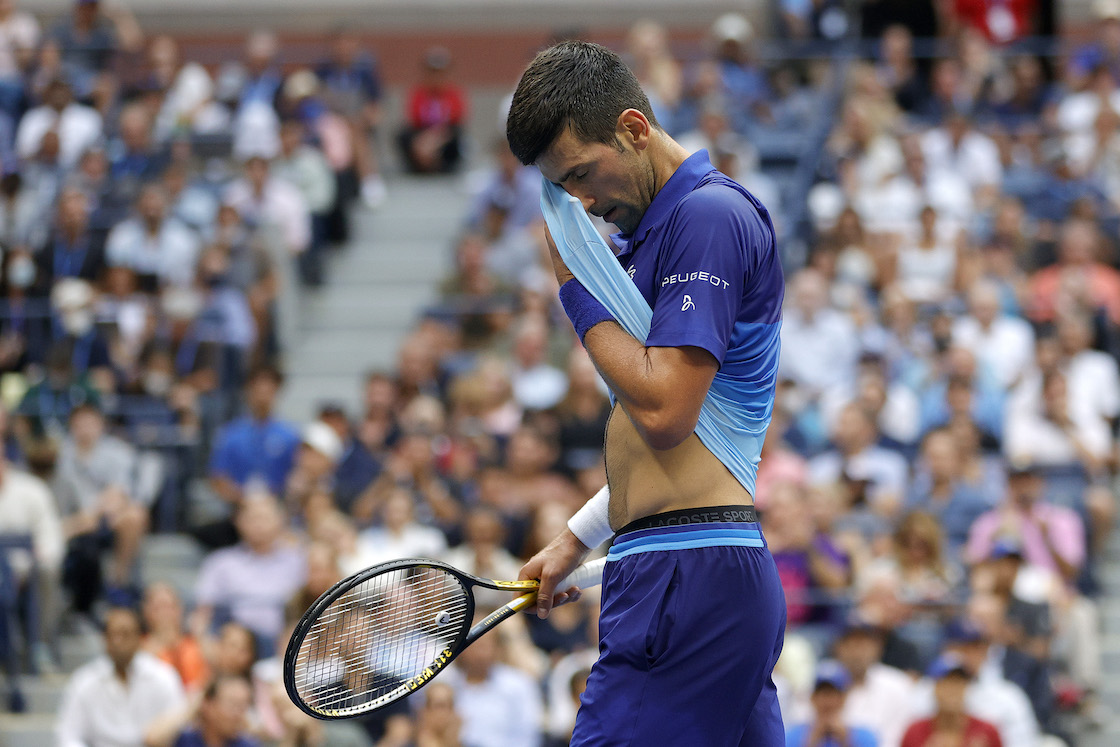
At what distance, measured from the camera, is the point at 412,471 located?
388 inches

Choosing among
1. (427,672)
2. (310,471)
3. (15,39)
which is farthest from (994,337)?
(15,39)

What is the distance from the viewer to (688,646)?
3.30m

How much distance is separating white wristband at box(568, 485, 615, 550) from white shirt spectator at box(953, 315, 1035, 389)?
719 centimetres

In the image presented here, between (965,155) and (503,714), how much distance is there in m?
7.09

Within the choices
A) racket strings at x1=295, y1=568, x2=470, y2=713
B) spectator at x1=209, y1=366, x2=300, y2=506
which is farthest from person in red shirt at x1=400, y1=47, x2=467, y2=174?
racket strings at x1=295, y1=568, x2=470, y2=713

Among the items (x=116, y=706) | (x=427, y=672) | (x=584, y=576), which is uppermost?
(x=584, y=576)

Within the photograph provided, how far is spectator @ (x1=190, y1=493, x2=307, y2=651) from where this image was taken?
9.11 metres

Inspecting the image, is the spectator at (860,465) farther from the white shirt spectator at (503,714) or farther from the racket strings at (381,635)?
the racket strings at (381,635)

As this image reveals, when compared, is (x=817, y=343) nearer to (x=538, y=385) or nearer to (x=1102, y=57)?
(x=538, y=385)

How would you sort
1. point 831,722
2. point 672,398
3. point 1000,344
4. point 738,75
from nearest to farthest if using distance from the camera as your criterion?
point 672,398 < point 831,722 < point 1000,344 < point 738,75

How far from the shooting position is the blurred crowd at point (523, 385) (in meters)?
8.22

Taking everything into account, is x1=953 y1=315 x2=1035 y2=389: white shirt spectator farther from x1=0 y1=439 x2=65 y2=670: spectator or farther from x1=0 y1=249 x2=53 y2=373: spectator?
x1=0 y1=249 x2=53 y2=373: spectator

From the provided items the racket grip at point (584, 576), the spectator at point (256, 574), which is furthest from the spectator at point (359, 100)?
the racket grip at point (584, 576)

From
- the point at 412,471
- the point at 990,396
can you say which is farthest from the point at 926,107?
the point at 412,471
